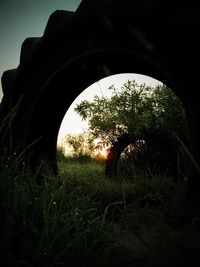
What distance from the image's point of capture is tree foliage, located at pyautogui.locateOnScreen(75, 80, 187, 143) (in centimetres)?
656

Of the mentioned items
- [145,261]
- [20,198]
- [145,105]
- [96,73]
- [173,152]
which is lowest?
[145,261]

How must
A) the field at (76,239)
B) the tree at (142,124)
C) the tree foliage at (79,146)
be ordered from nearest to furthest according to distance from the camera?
1. the field at (76,239)
2. the tree at (142,124)
3. the tree foliage at (79,146)

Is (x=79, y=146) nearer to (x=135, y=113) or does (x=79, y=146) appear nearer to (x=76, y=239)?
(x=135, y=113)

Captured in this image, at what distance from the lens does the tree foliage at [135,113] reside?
656 centimetres

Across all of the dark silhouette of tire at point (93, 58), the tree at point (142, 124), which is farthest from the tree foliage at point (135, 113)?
the dark silhouette of tire at point (93, 58)

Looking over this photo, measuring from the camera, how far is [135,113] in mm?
7371

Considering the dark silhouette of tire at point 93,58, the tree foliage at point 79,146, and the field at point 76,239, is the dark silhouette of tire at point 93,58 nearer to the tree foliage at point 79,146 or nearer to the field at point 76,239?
the field at point 76,239

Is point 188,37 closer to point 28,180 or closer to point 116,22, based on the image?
point 116,22

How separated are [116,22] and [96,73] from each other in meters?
0.76

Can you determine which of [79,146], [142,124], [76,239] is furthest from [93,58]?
[79,146]

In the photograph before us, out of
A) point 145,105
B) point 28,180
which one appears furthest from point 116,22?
point 145,105

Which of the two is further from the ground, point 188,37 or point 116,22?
point 116,22

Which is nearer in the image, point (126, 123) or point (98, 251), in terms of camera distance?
point (98, 251)

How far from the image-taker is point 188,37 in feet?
6.68
